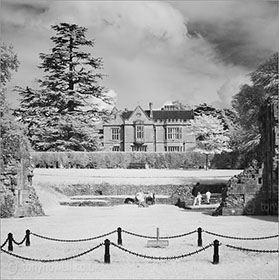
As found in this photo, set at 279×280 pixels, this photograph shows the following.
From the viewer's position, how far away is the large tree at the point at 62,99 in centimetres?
1359

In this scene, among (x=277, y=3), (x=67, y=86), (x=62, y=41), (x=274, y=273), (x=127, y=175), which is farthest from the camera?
(x=127, y=175)

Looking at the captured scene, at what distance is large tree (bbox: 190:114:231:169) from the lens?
20.8 m

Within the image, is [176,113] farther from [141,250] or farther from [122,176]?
[141,250]

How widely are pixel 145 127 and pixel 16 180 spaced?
22.4ft

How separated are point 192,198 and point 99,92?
8722 millimetres

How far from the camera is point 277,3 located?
11875 mm

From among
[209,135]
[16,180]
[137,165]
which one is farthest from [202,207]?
[137,165]

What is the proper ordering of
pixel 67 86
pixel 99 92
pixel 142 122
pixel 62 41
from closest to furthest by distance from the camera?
1. pixel 62 41
2. pixel 67 86
3. pixel 99 92
4. pixel 142 122

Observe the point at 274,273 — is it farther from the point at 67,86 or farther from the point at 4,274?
the point at 67,86

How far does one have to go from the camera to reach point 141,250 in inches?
390

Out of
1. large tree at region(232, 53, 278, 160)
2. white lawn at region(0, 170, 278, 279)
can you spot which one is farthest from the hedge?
white lawn at region(0, 170, 278, 279)

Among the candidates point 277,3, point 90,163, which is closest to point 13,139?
point 277,3

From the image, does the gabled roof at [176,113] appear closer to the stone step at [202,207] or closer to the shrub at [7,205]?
the stone step at [202,207]

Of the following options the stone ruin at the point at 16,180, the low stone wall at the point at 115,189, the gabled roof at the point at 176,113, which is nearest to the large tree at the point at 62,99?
the stone ruin at the point at 16,180
